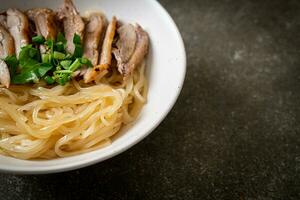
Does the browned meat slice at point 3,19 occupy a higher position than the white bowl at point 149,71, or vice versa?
the browned meat slice at point 3,19

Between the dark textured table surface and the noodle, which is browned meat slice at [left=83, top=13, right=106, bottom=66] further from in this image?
the dark textured table surface

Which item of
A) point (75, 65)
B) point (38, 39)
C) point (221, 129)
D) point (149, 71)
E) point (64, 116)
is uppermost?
point (38, 39)

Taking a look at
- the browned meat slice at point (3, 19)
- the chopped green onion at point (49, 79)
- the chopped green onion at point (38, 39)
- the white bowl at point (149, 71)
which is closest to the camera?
the white bowl at point (149, 71)

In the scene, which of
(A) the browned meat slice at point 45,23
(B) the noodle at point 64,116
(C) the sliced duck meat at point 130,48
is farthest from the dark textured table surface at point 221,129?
(A) the browned meat slice at point 45,23

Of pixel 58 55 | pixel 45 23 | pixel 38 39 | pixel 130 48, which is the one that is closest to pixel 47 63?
pixel 58 55

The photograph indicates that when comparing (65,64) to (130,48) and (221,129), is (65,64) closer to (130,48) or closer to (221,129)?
(130,48)

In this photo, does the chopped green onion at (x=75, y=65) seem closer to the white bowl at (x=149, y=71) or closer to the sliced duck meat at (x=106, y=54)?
the sliced duck meat at (x=106, y=54)

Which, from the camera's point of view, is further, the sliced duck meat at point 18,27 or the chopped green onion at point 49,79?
the sliced duck meat at point 18,27
